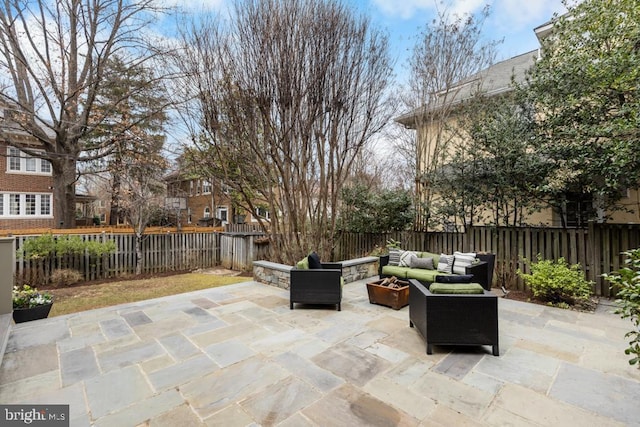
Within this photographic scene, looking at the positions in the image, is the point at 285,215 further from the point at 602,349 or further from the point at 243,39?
the point at 602,349

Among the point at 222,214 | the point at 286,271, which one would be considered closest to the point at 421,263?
the point at 286,271

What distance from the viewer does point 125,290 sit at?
695 centimetres

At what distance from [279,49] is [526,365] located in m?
6.52

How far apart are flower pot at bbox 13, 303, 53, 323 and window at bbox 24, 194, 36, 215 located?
15204mm

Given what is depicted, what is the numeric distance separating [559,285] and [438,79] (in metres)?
5.85

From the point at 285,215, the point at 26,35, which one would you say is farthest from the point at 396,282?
the point at 26,35

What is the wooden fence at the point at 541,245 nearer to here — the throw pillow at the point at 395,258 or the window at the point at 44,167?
the throw pillow at the point at 395,258

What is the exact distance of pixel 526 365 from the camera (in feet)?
9.75

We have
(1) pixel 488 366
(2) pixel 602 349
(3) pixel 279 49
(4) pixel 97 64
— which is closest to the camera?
(1) pixel 488 366

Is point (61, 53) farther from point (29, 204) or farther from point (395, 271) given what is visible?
point (395, 271)

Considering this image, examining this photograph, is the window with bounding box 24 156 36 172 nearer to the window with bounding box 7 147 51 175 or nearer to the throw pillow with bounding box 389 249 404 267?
the window with bounding box 7 147 51 175

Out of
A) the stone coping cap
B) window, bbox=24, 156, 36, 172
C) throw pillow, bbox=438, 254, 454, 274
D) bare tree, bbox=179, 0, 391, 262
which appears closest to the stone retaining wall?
the stone coping cap

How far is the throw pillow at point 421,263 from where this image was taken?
5.91 m

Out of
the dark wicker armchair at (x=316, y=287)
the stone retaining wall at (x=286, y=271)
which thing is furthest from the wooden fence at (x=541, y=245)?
the dark wicker armchair at (x=316, y=287)
